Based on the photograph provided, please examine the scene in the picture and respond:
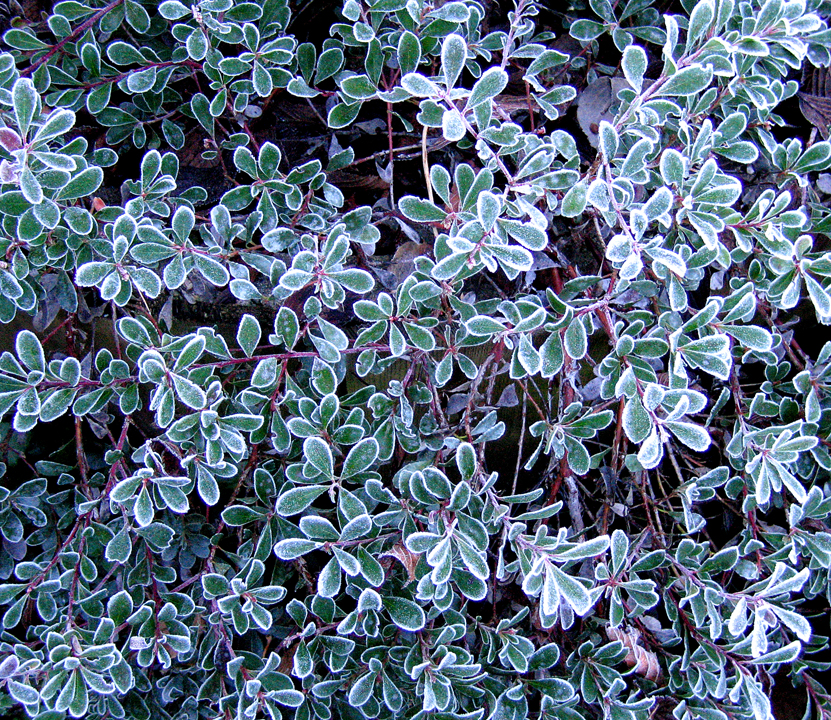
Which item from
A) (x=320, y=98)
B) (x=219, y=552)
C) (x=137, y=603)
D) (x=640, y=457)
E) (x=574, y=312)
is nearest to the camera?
(x=640, y=457)

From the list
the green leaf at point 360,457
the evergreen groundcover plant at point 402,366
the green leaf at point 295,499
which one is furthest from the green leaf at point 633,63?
the green leaf at point 295,499

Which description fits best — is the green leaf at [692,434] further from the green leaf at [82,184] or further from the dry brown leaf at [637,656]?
the green leaf at [82,184]

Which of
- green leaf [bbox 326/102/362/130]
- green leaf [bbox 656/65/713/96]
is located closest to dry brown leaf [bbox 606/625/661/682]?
green leaf [bbox 656/65/713/96]

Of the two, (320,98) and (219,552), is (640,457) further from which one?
(320,98)

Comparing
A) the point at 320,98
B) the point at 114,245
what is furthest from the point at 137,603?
the point at 320,98

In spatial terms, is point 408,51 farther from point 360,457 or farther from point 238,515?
point 238,515
